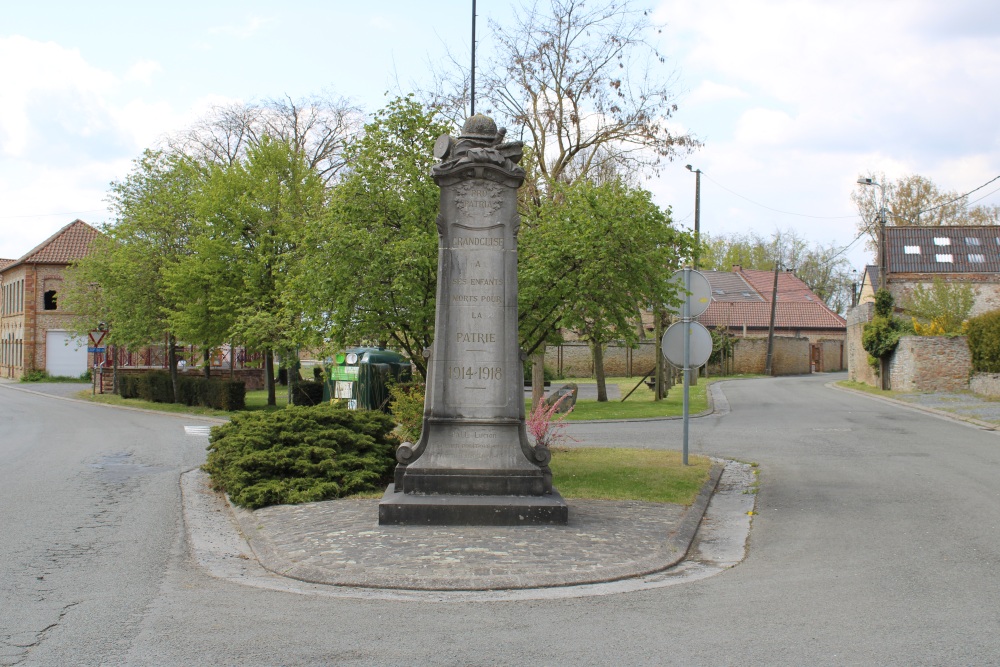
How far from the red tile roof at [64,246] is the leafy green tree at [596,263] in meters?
50.8

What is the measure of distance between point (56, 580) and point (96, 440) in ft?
41.1

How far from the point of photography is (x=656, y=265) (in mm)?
11562

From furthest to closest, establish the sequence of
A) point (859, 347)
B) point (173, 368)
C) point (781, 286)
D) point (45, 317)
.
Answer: point (781, 286)
point (45, 317)
point (859, 347)
point (173, 368)

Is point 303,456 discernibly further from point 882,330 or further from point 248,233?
point 882,330

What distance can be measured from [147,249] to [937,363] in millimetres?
27818

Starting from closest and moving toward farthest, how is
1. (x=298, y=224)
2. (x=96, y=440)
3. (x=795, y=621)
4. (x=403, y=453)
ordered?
(x=795, y=621) → (x=403, y=453) → (x=96, y=440) → (x=298, y=224)

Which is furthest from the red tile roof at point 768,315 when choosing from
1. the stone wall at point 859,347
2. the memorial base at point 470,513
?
the memorial base at point 470,513

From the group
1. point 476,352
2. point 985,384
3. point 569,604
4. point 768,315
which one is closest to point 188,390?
point 476,352

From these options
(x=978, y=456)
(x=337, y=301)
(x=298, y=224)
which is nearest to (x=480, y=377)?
(x=337, y=301)

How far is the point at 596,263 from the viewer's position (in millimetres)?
10906

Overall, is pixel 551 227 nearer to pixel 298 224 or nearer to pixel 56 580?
pixel 56 580

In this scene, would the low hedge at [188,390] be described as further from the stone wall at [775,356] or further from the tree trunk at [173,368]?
the stone wall at [775,356]

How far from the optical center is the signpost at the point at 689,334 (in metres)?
13.0

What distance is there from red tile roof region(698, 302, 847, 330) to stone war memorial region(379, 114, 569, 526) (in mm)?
56164
